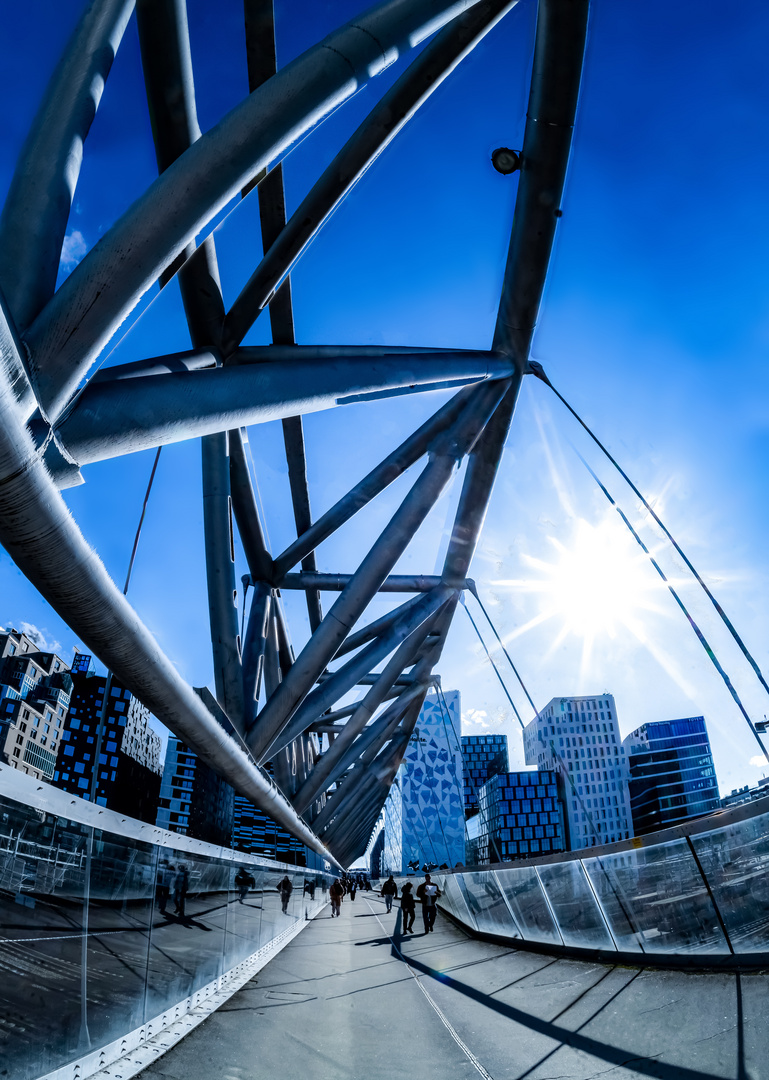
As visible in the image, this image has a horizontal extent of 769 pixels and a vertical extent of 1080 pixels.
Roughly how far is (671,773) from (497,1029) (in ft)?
560

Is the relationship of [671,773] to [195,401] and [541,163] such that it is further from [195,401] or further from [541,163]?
[195,401]

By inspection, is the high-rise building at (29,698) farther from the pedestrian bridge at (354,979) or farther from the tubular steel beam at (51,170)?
the tubular steel beam at (51,170)

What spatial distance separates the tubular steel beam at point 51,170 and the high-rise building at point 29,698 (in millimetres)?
2385

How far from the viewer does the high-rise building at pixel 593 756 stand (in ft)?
504

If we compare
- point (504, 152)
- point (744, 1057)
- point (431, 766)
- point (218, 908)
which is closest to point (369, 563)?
point (218, 908)

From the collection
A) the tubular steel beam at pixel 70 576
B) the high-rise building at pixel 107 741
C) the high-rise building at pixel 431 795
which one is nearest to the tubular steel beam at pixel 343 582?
the high-rise building at pixel 107 741

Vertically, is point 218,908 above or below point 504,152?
below

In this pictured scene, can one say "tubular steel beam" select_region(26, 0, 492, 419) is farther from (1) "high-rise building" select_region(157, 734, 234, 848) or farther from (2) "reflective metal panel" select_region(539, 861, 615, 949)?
(1) "high-rise building" select_region(157, 734, 234, 848)

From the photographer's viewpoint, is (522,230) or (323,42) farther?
(522,230)

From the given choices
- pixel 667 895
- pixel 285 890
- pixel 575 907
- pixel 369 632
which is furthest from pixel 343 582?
pixel 667 895

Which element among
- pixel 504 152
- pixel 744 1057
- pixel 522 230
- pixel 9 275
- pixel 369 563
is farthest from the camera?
pixel 369 563

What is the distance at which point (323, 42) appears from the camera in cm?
413

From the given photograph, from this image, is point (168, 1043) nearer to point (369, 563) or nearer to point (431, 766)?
point (369, 563)

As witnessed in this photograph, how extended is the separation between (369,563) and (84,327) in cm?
789
